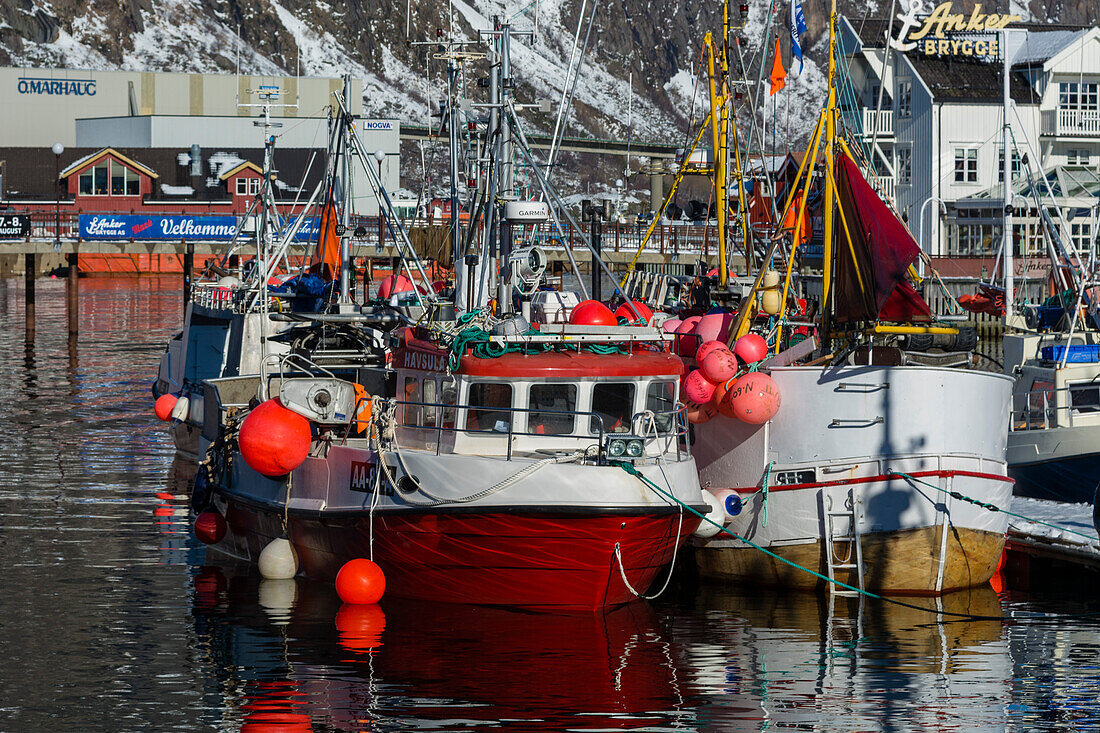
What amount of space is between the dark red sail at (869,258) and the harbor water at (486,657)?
4.10m

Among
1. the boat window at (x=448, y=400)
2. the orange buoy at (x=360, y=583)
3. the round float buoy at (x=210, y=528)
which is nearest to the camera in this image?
the orange buoy at (x=360, y=583)

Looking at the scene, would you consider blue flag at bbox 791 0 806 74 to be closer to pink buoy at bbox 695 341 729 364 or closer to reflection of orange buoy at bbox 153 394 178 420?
pink buoy at bbox 695 341 729 364

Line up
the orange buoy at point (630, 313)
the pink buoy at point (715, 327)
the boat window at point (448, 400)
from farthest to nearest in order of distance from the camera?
the pink buoy at point (715, 327)
the orange buoy at point (630, 313)
the boat window at point (448, 400)

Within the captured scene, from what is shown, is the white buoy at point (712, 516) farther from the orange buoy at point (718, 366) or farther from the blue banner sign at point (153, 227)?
the blue banner sign at point (153, 227)

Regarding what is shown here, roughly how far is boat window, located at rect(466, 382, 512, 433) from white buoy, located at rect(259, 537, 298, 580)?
12.0 ft

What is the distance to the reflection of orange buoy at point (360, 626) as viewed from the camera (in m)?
18.3

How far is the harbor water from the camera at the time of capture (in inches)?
620

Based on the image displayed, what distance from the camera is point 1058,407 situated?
2719 centimetres

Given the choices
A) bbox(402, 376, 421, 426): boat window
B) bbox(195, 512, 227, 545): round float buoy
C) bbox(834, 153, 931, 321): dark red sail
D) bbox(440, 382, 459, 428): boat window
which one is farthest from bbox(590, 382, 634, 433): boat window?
bbox(195, 512, 227, 545): round float buoy

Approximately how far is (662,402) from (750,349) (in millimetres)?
1954

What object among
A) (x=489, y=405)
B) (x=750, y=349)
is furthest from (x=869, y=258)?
(x=489, y=405)

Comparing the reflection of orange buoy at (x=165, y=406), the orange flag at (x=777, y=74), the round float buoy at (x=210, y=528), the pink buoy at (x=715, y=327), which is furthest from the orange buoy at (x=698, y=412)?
the reflection of orange buoy at (x=165, y=406)

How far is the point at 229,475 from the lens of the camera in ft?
76.6

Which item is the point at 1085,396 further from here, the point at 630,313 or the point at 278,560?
the point at 278,560
